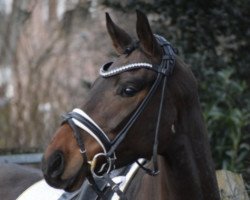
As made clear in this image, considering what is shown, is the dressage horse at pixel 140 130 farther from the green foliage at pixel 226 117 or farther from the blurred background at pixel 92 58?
the green foliage at pixel 226 117

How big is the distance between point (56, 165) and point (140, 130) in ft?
1.51

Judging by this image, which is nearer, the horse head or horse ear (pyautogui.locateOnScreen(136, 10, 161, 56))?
the horse head

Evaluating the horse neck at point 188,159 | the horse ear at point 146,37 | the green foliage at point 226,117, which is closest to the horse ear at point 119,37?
the horse ear at point 146,37

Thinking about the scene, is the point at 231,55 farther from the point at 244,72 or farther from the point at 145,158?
the point at 145,158

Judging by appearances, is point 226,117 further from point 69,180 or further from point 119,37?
point 69,180

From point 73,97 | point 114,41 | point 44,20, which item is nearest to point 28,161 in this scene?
point 114,41

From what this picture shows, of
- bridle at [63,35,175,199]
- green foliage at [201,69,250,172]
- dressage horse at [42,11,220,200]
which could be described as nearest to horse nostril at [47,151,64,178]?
dressage horse at [42,11,220,200]

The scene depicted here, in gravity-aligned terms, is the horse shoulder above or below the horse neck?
below

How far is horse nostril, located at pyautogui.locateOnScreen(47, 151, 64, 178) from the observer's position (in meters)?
3.99

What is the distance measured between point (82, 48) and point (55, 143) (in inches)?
468

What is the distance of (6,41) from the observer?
1343cm

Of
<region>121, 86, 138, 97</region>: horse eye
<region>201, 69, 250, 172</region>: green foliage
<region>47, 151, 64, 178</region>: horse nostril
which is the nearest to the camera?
<region>47, 151, 64, 178</region>: horse nostril

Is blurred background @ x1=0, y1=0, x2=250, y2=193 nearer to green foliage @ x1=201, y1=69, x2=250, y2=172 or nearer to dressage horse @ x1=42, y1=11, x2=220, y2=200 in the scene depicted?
green foliage @ x1=201, y1=69, x2=250, y2=172

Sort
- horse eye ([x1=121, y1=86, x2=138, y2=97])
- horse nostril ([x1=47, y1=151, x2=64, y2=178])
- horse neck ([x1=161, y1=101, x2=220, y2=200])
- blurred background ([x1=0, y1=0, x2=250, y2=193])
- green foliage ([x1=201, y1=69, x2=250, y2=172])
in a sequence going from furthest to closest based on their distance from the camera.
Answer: blurred background ([x1=0, y1=0, x2=250, y2=193]) < green foliage ([x1=201, y1=69, x2=250, y2=172]) < horse neck ([x1=161, y1=101, x2=220, y2=200]) < horse eye ([x1=121, y1=86, x2=138, y2=97]) < horse nostril ([x1=47, y1=151, x2=64, y2=178])
